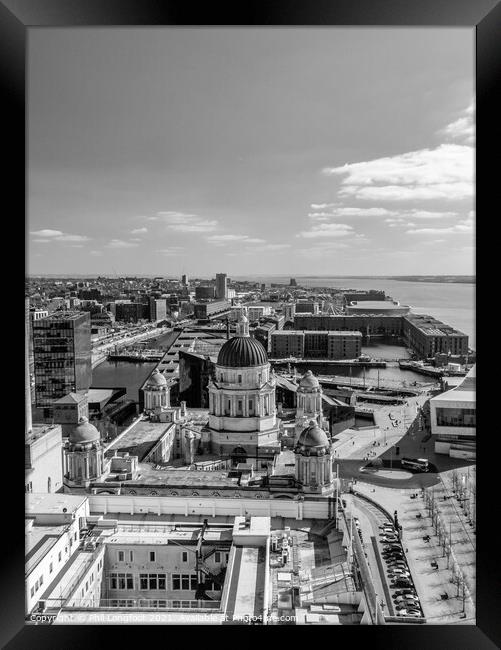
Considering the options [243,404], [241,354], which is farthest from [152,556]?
[241,354]

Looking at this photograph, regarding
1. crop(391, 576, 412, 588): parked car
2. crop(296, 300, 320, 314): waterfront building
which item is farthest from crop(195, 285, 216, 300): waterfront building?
crop(391, 576, 412, 588): parked car

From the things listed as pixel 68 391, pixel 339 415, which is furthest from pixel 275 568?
pixel 68 391

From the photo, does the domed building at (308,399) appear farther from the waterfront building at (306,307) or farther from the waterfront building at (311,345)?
the waterfront building at (306,307)

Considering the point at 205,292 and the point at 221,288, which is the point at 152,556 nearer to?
the point at 221,288

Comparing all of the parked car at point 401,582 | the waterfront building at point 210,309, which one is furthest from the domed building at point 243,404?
the waterfront building at point 210,309

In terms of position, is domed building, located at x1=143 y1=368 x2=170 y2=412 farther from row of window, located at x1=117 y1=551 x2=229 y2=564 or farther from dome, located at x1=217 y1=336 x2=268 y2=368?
row of window, located at x1=117 y1=551 x2=229 y2=564

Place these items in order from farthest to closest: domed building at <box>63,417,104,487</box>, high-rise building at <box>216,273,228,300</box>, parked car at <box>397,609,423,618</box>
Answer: high-rise building at <box>216,273,228,300</box>
domed building at <box>63,417,104,487</box>
parked car at <box>397,609,423,618</box>
